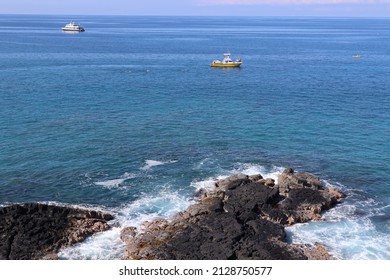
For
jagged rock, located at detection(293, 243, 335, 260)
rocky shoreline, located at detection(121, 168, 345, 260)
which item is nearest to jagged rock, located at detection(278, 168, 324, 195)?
A: rocky shoreline, located at detection(121, 168, 345, 260)

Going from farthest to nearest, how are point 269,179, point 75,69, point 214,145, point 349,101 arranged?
point 75,69
point 349,101
point 214,145
point 269,179

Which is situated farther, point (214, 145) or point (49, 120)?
point (49, 120)

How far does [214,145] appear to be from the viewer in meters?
78.7

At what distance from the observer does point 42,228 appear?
48.8 m

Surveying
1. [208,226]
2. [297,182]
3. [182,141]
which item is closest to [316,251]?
[208,226]

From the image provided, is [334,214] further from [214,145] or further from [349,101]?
[349,101]

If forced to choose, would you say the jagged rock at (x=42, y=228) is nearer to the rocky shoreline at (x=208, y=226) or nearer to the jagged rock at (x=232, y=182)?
the rocky shoreline at (x=208, y=226)

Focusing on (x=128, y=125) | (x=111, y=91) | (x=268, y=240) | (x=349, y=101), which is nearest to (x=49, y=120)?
(x=128, y=125)

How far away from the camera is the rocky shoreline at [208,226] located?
45.1 metres

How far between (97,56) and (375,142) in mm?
142207

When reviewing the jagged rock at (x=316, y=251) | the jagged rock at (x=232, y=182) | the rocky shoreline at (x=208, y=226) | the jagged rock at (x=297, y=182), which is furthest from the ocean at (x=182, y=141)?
the jagged rock at (x=232, y=182)

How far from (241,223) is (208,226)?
429 centimetres

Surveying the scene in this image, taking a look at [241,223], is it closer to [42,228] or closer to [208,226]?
[208,226]

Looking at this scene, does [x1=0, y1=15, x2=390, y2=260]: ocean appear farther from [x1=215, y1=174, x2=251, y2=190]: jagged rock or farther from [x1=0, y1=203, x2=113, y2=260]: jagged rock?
[x1=215, y1=174, x2=251, y2=190]: jagged rock
